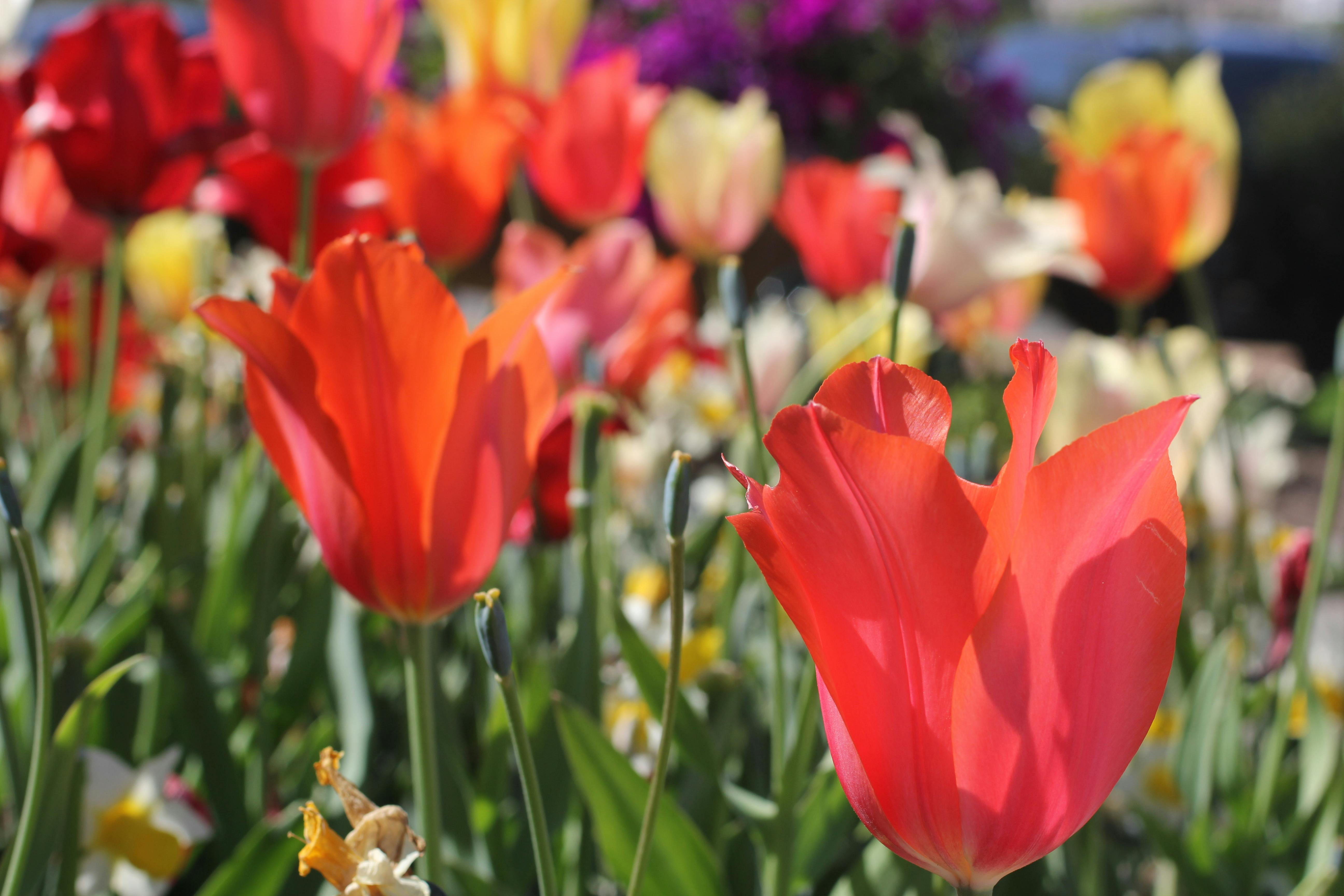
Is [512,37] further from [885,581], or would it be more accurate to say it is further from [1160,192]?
[885,581]

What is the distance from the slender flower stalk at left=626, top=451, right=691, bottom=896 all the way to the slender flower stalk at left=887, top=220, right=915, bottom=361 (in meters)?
0.20

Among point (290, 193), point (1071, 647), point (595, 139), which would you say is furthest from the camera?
point (595, 139)

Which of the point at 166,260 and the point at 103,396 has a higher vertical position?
the point at 103,396

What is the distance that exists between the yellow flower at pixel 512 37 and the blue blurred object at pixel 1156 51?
7.66 m

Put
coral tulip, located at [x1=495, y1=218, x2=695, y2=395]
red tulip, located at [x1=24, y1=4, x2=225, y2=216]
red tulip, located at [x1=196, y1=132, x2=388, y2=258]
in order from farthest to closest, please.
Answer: coral tulip, located at [x1=495, y1=218, x2=695, y2=395] < red tulip, located at [x1=196, y1=132, x2=388, y2=258] < red tulip, located at [x1=24, y1=4, x2=225, y2=216]

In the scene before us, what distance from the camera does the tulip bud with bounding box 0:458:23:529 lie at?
36 centimetres

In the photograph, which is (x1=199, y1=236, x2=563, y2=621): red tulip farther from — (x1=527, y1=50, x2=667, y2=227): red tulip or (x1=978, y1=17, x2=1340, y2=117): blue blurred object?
(x1=978, y1=17, x2=1340, y2=117): blue blurred object

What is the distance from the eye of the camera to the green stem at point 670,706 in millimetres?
339

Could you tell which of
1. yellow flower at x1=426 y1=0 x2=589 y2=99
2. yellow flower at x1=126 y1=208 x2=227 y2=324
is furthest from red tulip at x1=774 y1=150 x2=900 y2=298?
yellow flower at x1=126 y1=208 x2=227 y2=324

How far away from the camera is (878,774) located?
33 centimetres

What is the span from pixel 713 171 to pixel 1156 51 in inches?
366

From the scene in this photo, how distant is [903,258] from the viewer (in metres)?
0.53

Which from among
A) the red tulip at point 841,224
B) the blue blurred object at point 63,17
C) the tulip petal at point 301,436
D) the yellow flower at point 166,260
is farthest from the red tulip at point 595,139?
the blue blurred object at point 63,17

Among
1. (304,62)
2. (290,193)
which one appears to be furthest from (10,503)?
(290,193)
